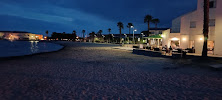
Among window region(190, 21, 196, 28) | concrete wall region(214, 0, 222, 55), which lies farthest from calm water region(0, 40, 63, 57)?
concrete wall region(214, 0, 222, 55)

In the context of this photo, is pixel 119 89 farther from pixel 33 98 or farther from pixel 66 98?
pixel 33 98

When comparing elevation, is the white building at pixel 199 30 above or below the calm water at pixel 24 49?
above

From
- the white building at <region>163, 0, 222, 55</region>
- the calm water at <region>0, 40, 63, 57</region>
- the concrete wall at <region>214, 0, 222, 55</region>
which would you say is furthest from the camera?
the calm water at <region>0, 40, 63, 57</region>

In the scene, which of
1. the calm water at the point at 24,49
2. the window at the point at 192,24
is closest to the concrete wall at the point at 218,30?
the window at the point at 192,24

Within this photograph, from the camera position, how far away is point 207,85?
7.16 meters

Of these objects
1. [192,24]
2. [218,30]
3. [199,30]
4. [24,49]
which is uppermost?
[192,24]

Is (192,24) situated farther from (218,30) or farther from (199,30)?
(218,30)

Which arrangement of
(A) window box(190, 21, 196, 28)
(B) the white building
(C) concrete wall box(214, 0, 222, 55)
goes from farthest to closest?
(A) window box(190, 21, 196, 28), (B) the white building, (C) concrete wall box(214, 0, 222, 55)

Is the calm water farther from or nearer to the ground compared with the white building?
nearer to the ground

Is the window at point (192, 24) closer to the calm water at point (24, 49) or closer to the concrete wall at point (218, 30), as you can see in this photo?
the concrete wall at point (218, 30)

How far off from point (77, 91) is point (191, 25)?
20161mm

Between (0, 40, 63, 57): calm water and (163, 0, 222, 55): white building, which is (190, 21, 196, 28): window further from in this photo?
(0, 40, 63, 57): calm water

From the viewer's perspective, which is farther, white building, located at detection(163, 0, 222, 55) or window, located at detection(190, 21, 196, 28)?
window, located at detection(190, 21, 196, 28)

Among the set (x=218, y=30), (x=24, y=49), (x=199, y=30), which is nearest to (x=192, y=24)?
(x=199, y=30)
